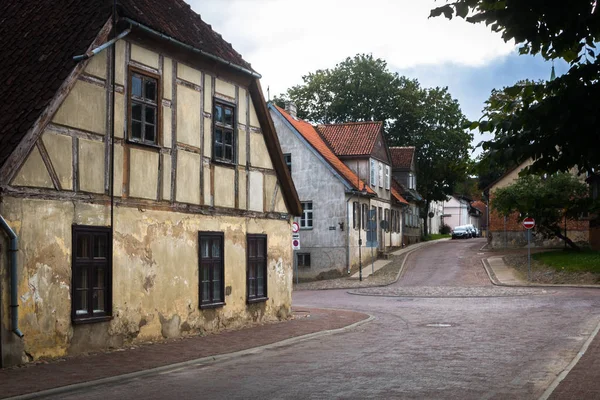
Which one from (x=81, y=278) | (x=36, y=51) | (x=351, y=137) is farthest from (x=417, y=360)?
(x=351, y=137)

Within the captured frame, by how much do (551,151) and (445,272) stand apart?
3483 centimetres

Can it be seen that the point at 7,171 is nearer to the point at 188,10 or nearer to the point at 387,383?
the point at 387,383

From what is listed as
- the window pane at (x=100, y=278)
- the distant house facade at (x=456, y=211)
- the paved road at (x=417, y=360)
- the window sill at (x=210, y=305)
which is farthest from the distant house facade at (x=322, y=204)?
the distant house facade at (x=456, y=211)

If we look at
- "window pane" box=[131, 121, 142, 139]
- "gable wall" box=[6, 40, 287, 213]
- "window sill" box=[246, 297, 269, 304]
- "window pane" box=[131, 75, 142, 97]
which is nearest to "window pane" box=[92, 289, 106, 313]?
"gable wall" box=[6, 40, 287, 213]

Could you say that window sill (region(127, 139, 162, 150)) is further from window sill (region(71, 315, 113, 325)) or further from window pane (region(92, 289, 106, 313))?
window sill (region(71, 315, 113, 325))

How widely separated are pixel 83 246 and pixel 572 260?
33051mm

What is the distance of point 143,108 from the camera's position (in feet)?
55.3

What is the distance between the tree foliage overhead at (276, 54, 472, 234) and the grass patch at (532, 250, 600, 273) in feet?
66.3

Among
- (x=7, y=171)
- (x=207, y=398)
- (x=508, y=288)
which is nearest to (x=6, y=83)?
(x=7, y=171)

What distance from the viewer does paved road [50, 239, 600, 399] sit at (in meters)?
10.8

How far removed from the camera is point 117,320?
15719mm

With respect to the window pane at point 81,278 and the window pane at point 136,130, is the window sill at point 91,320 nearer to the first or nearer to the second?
the window pane at point 81,278

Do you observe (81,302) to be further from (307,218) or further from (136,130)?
(307,218)

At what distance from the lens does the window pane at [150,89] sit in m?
17.0
